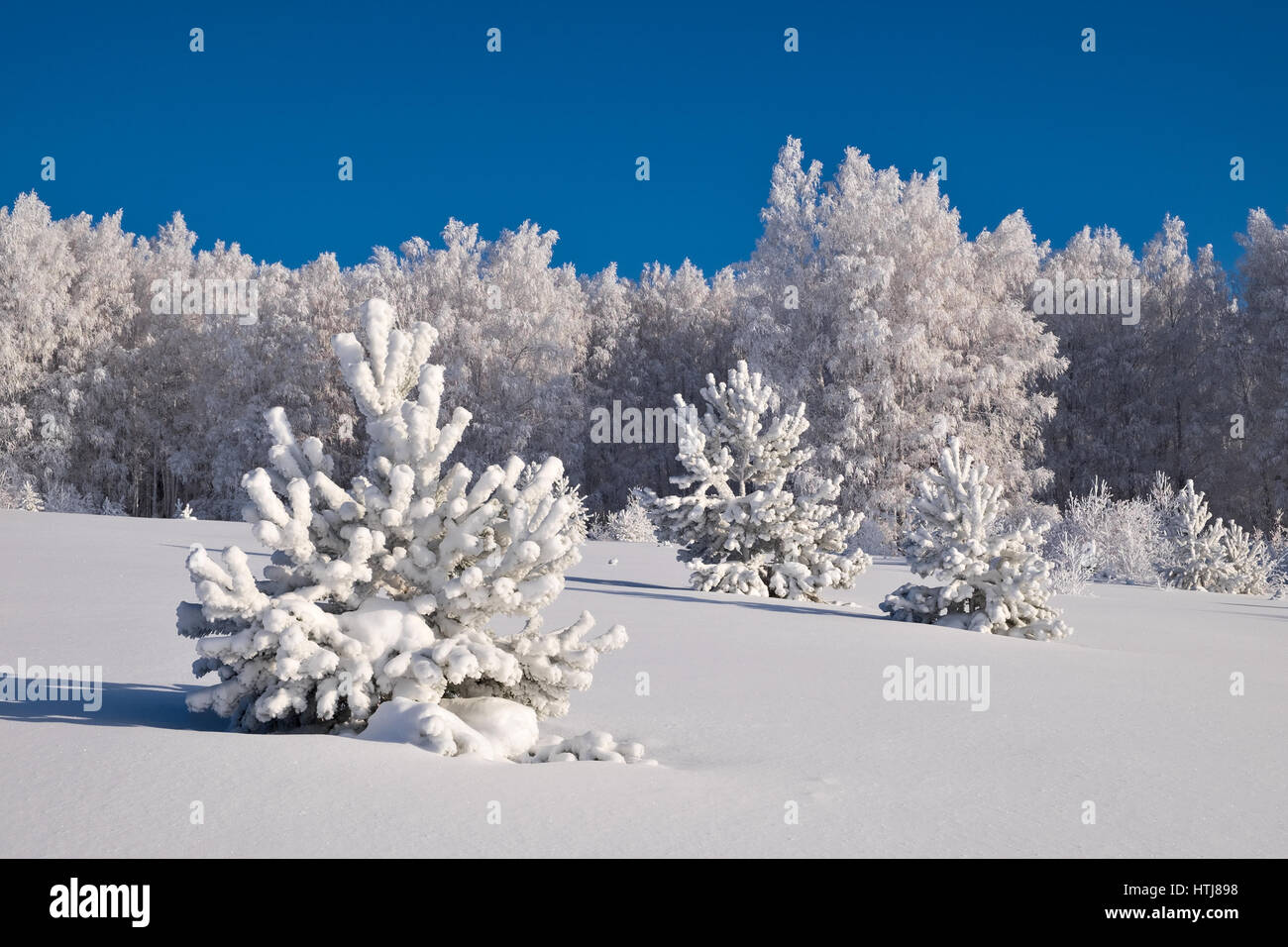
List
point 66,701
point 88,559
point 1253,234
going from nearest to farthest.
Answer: point 66,701, point 88,559, point 1253,234

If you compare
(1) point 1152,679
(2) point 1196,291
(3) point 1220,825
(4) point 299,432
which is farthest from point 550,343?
(3) point 1220,825

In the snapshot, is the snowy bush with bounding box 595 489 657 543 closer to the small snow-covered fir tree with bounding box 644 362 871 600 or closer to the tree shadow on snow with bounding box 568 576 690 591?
the small snow-covered fir tree with bounding box 644 362 871 600

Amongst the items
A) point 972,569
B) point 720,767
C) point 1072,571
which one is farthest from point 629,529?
point 720,767

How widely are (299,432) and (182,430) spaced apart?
6150 millimetres

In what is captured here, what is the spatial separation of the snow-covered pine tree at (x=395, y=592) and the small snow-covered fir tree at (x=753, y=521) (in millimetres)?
6116

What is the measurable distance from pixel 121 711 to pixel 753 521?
739 centimetres

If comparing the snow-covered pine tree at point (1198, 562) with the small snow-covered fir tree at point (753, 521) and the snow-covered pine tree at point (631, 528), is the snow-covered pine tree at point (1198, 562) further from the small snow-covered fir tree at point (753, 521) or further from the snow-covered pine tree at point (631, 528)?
the snow-covered pine tree at point (631, 528)

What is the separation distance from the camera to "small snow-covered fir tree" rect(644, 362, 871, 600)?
1039 centimetres

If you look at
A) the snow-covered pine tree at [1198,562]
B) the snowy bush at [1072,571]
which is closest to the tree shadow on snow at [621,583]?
the snowy bush at [1072,571]

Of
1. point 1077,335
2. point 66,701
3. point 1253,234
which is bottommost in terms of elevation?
point 66,701

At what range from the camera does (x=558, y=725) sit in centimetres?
432

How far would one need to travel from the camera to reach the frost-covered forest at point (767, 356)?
3008cm

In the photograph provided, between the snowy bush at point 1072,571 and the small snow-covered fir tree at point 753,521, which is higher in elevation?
the small snow-covered fir tree at point 753,521

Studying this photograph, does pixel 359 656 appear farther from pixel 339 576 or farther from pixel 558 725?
pixel 558 725
